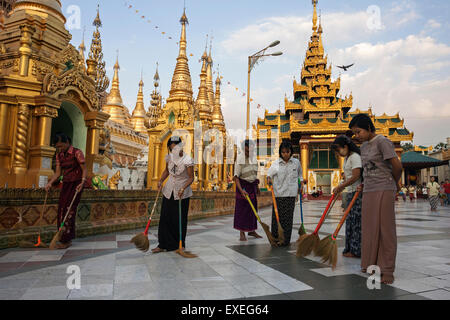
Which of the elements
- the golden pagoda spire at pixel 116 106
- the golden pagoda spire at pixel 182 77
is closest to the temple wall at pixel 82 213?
the golden pagoda spire at pixel 182 77

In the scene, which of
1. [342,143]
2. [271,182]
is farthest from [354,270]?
[271,182]

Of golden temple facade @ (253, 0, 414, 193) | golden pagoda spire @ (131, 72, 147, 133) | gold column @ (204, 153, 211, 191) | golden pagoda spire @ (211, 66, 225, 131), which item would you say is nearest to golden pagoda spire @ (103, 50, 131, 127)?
golden pagoda spire @ (131, 72, 147, 133)

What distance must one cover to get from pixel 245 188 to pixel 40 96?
17.5 ft

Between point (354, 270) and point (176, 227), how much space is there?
8.19ft

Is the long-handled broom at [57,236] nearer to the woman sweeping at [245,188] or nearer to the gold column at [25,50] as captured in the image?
the woman sweeping at [245,188]

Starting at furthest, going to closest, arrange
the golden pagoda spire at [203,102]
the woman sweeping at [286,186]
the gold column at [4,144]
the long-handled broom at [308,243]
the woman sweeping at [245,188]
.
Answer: the golden pagoda spire at [203,102], the gold column at [4,144], the woman sweeping at [245,188], the woman sweeping at [286,186], the long-handled broom at [308,243]

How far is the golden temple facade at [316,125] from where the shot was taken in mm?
34719

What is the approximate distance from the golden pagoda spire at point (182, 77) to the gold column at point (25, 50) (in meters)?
9.98

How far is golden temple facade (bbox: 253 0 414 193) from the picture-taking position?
34.7 meters

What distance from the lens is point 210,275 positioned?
3.14m

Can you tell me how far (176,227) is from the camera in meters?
4.48

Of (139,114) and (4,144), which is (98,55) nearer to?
(139,114)
